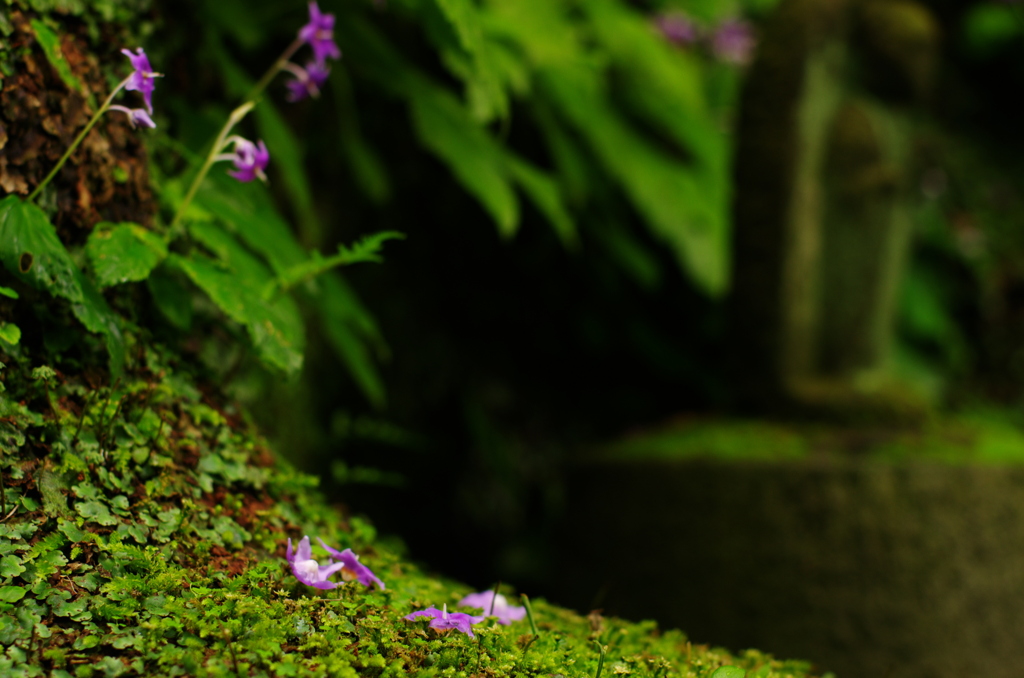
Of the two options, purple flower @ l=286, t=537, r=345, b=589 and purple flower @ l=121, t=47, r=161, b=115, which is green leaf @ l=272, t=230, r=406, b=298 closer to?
purple flower @ l=121, t=47, r=161, b=115

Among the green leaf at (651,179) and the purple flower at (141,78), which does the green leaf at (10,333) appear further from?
the green leaf at (651,179)

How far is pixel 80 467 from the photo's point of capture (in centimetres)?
114

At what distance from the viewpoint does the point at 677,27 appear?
203 inches

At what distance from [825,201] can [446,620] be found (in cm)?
248

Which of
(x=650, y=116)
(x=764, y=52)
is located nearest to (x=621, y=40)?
(x=650, y=116)

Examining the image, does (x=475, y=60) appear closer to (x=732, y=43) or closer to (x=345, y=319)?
(x=345, y=319)

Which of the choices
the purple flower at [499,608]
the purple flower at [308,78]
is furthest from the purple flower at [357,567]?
the purple flower at [308,78]

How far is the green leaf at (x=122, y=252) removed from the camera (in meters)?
1.25

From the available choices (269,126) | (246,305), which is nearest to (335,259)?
(246,305)

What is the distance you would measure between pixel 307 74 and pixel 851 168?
6.96ft

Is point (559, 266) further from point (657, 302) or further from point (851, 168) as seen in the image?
point (851, 168)

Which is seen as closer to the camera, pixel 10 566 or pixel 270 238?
pixel 10 566

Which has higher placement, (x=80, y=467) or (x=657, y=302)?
(x=657, y=302)

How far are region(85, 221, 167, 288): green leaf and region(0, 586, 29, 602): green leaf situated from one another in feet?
1.59
